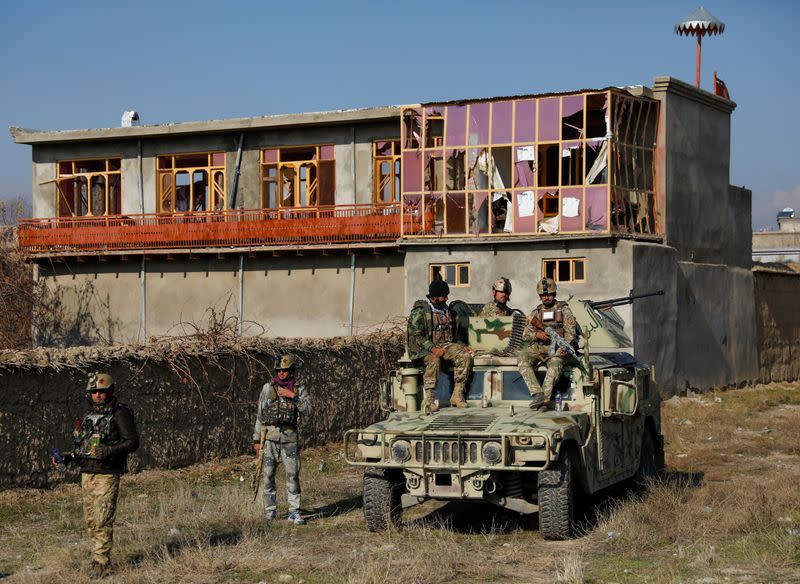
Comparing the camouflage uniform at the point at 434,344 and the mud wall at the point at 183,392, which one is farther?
the mud wall at the point at 183,392

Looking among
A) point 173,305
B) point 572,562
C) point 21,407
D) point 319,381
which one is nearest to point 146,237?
point 173,305

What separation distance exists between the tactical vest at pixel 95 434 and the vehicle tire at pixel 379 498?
2.74 m

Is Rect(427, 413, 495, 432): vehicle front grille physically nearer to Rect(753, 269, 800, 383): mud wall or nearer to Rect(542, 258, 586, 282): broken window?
Rect(542, 258, 586, 282): broken window

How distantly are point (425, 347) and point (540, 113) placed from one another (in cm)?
1592

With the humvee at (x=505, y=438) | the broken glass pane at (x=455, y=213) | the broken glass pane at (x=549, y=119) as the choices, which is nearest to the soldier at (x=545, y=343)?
the humvee at (x=505, y=438)

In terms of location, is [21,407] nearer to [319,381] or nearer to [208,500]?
[208,500]

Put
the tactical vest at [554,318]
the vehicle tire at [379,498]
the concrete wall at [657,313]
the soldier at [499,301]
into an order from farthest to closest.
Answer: the concrete wall at [657,313], the soldier at [499,301], the tactical vest at [554,318], the vehicle tire at [379,498]

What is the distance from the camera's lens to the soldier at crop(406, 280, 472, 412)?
12.7 meters

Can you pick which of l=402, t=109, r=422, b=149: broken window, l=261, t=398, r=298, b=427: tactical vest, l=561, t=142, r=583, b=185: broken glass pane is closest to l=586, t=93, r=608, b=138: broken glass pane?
l=561, t=142, r=583, b=185: broken glass pane

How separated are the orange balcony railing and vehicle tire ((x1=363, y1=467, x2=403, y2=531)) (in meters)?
18.8

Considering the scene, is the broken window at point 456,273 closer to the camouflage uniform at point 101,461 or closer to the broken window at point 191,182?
the broken window at point 191,182

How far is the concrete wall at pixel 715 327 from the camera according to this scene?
2932cm

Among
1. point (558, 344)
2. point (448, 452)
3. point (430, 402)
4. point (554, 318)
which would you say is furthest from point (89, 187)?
point (448, 452)

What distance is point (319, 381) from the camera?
19672 mm
